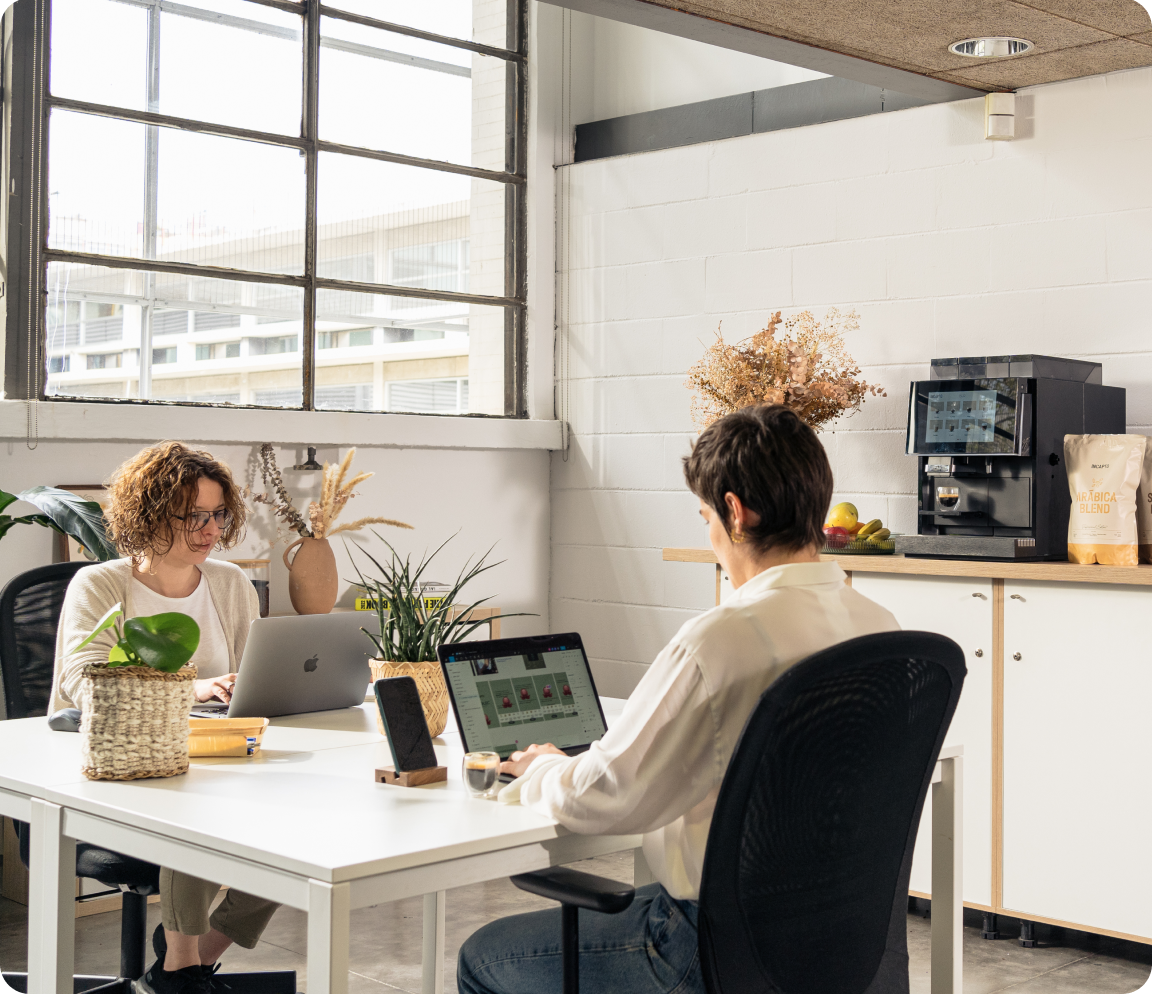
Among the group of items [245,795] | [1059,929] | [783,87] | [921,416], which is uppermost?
[783,87]

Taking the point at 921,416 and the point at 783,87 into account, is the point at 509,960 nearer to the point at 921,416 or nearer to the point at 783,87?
the point at 921,416

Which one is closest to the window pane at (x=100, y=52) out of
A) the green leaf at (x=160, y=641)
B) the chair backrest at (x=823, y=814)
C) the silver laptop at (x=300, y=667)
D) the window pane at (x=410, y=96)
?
the window pane at (x=410, y=96)

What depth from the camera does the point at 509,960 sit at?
6.57 feet

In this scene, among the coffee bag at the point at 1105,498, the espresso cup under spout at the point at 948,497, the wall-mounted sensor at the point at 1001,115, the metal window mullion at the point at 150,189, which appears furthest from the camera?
the metal window mullion at the point at 150,189

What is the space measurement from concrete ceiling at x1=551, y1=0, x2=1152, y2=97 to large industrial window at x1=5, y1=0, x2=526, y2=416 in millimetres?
1850

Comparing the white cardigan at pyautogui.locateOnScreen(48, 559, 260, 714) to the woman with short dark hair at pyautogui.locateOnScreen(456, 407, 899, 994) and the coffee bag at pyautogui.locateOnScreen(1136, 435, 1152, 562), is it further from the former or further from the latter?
the coffee bag at pyautogui.locateOnScreen(1136, 435, 1152, 562)

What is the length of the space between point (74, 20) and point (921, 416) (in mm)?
2925

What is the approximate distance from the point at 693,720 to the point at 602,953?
0.40 meters

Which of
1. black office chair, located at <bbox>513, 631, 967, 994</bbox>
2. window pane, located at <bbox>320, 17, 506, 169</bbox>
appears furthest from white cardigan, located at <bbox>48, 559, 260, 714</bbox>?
window pane, located at <bbox>320, 17, 506, 169</bbox>

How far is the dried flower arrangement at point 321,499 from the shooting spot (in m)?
4.66

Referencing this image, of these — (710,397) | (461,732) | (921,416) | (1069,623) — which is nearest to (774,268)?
(710,397)

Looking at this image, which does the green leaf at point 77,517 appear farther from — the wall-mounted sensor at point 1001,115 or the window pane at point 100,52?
the wall-mounted sensor at point 1001,115

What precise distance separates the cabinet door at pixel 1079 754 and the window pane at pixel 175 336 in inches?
105

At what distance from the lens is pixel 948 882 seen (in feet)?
8.29
